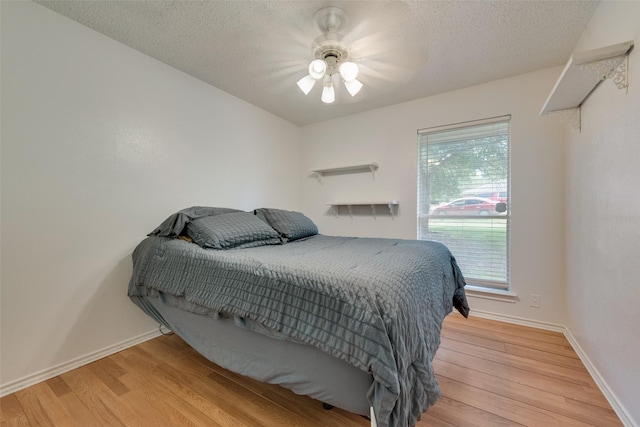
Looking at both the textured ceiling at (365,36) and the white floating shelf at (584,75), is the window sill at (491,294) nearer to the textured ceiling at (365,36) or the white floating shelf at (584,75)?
the white floating shelf at (584,75)

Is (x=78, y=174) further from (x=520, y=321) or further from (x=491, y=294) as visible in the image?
(x=520, y=321)

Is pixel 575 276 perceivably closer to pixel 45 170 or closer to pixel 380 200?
pixel 380 200

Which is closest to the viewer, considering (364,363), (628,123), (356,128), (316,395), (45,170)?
(364,363)

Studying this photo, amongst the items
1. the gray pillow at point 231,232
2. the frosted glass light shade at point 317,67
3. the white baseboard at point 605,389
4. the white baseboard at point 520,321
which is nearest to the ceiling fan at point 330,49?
the frosted glass light shade at point 317,67

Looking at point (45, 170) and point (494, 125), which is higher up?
point (494, 125)

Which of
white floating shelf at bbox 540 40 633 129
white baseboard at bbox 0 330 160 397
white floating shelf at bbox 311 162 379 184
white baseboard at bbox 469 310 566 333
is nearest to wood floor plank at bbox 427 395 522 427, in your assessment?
white baseboard at bbox 469 310 566 333

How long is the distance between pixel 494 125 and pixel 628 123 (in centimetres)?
138

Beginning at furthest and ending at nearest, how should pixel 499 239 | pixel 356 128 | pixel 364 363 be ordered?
pixel 356 128 → pixel 499 239 → pixel 364 363

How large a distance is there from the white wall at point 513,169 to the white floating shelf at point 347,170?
73 millimetres

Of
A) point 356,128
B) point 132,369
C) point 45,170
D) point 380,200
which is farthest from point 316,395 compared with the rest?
point 356,128

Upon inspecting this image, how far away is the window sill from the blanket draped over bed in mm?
1156

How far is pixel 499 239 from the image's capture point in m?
2.53

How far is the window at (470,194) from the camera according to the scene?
2520 millimetres

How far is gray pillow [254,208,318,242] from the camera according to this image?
2.31 m
